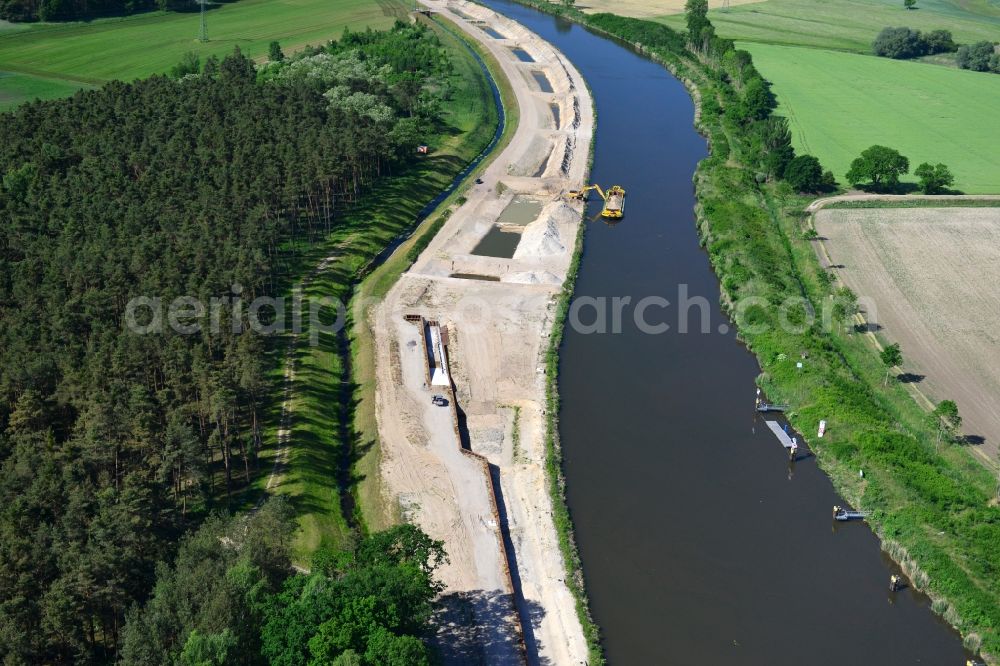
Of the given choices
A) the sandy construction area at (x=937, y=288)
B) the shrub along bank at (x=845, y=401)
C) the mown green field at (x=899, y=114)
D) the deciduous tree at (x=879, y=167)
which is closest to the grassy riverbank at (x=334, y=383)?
the shrub along bank at (x=845, y=401)

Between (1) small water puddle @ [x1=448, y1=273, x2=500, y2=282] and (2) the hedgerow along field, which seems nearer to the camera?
(1) small water puddle @ [x1=448, y1=273, x2=500, y2=282]

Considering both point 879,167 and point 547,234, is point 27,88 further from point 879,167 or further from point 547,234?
point 879,167

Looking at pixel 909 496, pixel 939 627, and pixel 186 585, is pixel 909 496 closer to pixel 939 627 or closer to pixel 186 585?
Answer: pixel 939 627

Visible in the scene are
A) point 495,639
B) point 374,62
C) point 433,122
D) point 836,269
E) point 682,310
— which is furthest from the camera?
point 374,62

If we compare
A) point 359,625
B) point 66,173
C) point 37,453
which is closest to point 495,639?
point 359,625

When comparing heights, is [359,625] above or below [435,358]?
above

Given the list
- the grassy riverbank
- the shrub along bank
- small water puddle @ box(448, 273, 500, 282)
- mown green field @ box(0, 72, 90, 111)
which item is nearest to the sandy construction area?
the shrub along bank

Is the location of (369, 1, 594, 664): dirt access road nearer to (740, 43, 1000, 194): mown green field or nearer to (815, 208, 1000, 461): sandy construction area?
(815, 208, 1000, 461): sandy construction area

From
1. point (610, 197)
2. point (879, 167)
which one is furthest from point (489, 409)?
point (879, 167)
